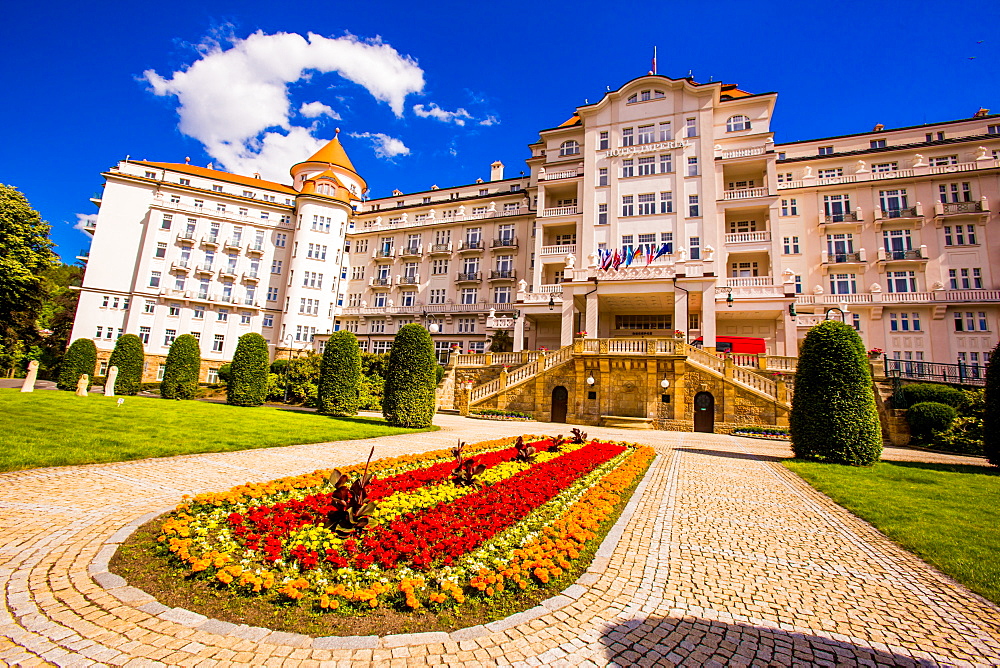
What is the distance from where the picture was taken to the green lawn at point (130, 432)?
9.93m

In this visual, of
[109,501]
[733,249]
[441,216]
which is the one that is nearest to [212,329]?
[441,216]

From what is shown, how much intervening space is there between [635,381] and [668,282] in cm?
819

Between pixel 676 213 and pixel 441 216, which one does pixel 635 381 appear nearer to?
pixel 676 213

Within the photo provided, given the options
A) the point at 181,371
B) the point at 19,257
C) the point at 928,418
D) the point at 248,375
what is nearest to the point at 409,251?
the point at 181,371

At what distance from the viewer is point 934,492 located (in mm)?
10258

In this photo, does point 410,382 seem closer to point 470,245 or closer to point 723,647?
point 723,647

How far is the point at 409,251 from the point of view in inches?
2039

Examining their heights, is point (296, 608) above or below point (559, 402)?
below

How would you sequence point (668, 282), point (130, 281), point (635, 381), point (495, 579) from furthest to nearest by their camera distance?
point (130, 281) → point (668, 282) → point (635, 381) → point (495, 579)

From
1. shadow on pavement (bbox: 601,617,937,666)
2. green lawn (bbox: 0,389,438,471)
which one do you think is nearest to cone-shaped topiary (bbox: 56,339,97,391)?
green lawn (bbox: 0,389,438,471)

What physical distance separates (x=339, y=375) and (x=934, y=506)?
22.5 meters

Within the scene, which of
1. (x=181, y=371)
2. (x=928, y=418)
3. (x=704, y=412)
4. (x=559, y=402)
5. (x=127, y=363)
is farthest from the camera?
(x=127, y=363)

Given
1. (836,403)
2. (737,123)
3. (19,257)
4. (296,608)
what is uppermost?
(737,123)

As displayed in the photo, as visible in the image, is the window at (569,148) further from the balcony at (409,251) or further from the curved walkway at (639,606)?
the curved walkway at (639,606)
